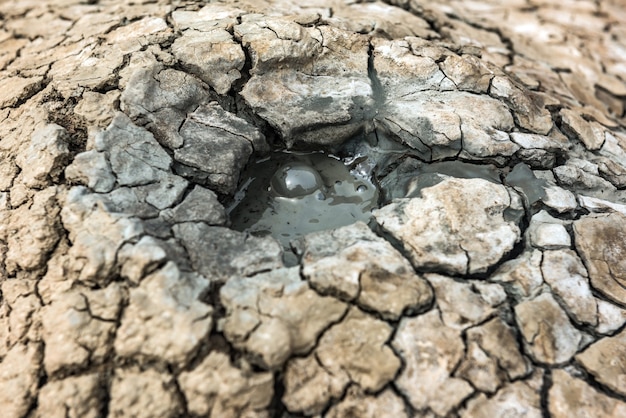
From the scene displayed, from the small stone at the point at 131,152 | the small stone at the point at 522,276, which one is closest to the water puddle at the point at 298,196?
the small stone at the point at 131,152

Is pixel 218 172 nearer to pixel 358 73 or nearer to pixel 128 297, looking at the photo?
pixel 128 297

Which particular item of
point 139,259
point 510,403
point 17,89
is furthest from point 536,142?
point 17,89

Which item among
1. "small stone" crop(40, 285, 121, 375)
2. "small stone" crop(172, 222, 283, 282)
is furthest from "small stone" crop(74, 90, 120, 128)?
"small stone" crop(40, 285, 121, 375)

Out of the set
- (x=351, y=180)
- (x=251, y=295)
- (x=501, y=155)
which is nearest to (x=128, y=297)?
(x=251, y=295)

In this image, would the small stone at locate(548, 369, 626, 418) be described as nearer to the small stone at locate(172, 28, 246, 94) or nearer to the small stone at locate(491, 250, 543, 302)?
the small stone at locate(491, 250, 543, 302)

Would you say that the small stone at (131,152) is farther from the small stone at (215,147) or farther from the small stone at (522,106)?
the small stone at (522,106)

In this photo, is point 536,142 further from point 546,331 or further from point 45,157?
point 45,157
